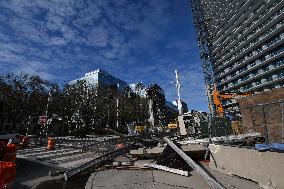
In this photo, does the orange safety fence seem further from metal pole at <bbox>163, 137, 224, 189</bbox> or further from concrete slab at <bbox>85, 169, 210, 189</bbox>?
metal pole at <bbox>163, 137, 224, 189</bbox>

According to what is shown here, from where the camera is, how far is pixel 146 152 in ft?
Result: 33.9

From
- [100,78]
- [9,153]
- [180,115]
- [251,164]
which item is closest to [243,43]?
[100,78]

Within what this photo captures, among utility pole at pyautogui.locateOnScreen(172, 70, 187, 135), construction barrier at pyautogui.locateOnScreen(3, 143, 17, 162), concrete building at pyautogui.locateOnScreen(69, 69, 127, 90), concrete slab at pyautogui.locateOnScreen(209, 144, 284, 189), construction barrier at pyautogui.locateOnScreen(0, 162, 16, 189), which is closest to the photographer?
construction barrier at pyautogui.locateOnScreen(0, 162, 16, 189)

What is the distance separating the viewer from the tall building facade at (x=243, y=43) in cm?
6978

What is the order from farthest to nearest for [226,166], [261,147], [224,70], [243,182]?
[224,70] < [226,166] < [243,182] < [261,147]

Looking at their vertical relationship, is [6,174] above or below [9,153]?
below

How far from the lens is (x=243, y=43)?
85562 millimetres

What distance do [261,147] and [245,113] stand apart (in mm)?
10313

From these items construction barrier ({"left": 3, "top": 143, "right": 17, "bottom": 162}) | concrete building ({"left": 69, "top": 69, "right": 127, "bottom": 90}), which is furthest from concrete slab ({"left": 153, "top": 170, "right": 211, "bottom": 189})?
concrete building ({"left": 69, "top": 69, "right": 127, "bottom": 90})

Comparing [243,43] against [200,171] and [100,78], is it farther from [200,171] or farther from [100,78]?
[200,171]

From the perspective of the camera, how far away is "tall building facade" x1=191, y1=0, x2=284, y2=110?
229 ft

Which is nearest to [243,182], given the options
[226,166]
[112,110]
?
[226,166]

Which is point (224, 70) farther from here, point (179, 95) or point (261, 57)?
point (179, 95)

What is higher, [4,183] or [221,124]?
[221,124]
